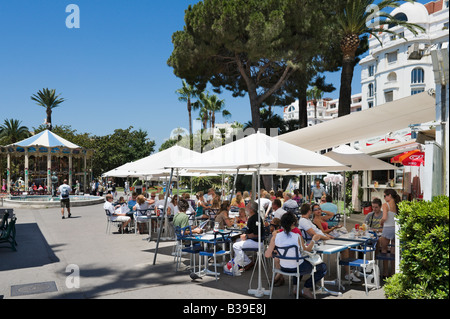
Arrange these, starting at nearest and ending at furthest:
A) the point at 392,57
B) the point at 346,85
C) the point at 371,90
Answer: the point at 346,85 < the point at 392,57 < the point at 371,90

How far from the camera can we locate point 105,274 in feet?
22.6

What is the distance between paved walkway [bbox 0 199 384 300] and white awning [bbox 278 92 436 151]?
4042 mm

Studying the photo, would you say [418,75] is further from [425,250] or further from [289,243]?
[425,250]

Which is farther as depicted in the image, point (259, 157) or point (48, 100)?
point (48, 100)

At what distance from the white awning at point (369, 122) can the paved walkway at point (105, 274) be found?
159 inches

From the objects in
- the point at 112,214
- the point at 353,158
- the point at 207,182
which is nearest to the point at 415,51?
the point at 353,158

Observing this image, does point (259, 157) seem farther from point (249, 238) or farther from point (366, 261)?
point (366, 261)

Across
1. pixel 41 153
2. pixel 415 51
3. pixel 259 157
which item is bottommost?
pixel 259 157

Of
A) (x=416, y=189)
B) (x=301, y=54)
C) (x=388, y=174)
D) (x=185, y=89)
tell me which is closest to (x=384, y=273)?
(x=416, y=189)

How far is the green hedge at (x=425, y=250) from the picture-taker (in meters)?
3.52

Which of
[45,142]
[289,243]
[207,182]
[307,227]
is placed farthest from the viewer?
[207,182]

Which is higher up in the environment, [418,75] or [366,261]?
[418,75]

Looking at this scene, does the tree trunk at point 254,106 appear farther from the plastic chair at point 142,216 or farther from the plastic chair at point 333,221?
the plastic chair at point 333,221

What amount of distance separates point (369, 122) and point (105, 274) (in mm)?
6810
